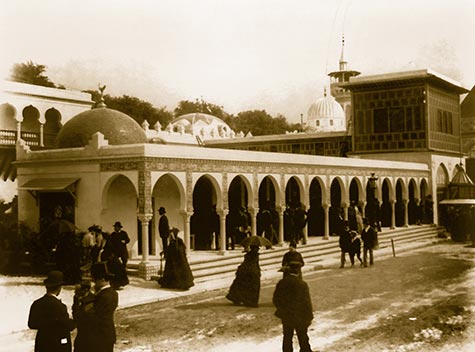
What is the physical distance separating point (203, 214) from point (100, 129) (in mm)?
4700

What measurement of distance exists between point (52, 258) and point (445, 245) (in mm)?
16093

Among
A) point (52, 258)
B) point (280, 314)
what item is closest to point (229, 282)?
point (52, 258)

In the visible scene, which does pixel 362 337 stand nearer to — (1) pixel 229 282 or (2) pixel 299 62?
(1) pixel 229 282

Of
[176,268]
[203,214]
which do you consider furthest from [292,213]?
[176,268]

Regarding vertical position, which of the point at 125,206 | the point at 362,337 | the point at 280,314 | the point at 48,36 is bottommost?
the point at 362,337

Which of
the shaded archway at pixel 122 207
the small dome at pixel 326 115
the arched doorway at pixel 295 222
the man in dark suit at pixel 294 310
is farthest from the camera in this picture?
the small dome at pixel 326 115

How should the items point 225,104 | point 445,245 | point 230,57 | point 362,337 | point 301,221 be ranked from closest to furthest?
point 362,337
point 230,57
point 301,221
point 445,245
point 225,104

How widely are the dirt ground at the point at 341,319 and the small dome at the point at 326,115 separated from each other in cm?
5414

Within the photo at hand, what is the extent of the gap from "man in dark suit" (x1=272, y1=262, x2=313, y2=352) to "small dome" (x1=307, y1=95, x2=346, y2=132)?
61.4 meters

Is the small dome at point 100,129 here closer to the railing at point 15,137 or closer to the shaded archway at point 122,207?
the shaded archway at point 122,207

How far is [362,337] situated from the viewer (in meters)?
9.70

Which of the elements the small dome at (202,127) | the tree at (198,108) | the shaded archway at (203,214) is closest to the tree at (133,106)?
the small dome at (202,127)

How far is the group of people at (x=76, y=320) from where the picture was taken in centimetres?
654

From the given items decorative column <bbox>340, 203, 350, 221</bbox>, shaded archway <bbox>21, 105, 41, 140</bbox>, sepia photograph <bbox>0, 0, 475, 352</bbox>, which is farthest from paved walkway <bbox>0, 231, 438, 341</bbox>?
shaded archway <bbox>21, 105, 41, 140</bbox>
